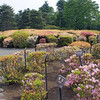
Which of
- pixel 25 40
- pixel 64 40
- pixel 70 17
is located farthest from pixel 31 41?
pixel 70 17

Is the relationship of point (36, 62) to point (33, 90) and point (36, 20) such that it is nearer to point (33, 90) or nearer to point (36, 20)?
point (33, 90)

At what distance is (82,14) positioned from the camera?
32.7 meters

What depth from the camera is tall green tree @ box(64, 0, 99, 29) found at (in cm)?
A: 3252

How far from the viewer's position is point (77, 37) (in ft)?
48.4

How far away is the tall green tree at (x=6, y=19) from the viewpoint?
32938 millimetres

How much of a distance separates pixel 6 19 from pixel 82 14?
652 inches

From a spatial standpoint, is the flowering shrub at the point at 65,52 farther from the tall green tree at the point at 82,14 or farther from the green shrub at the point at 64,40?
the tall green tree at the point at 82,14

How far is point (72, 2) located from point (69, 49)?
31136mm

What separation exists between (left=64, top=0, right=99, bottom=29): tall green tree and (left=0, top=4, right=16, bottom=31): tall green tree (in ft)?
41.2

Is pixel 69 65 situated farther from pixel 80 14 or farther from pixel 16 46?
pixel 80 14

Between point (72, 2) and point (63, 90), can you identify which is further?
point (72, 2)

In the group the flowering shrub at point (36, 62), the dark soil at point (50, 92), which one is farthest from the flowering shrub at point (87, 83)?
the flowering shrub at point (36, 62)

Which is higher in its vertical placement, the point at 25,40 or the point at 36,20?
the point at 36,20

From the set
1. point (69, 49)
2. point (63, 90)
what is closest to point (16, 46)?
point (69, 49)
